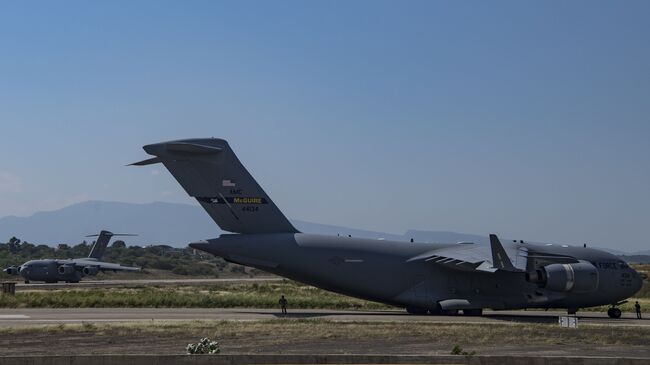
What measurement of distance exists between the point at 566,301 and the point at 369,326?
13736 mm

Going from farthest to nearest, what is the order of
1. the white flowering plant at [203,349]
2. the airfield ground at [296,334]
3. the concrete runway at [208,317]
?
the concrete runway at [208,317] < the airfield ground at [296,334] < the white flowering plant at [203,349]

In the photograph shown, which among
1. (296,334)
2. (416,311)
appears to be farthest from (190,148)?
(416,311)

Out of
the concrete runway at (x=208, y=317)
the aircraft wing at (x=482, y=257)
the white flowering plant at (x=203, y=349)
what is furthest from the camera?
the aircraft wing at (x=482, y=257)

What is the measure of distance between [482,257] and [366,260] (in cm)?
536

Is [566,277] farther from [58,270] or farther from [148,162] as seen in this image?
[58,270]

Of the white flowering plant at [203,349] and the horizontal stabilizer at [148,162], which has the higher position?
the horizontal stabilizer at [148,162]

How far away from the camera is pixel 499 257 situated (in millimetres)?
35656

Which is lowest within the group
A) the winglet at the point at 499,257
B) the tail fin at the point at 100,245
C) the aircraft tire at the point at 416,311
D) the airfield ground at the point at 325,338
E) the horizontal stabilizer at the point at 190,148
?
the airfield ground at the point at 325,338

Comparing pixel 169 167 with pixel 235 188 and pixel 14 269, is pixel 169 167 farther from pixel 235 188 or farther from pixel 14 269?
pixel 14 269

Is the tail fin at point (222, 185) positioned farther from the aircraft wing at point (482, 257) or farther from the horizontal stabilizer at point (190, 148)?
the aircraft wing at point (482, 257)

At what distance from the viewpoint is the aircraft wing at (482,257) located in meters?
35.6

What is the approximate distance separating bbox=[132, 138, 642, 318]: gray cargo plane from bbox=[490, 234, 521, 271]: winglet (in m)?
0.04

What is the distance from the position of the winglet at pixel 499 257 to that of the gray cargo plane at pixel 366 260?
4cm

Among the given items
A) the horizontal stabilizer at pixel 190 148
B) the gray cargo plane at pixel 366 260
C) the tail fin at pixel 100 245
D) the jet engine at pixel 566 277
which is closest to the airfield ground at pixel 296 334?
the gray cargo plane at pixel 366 260
